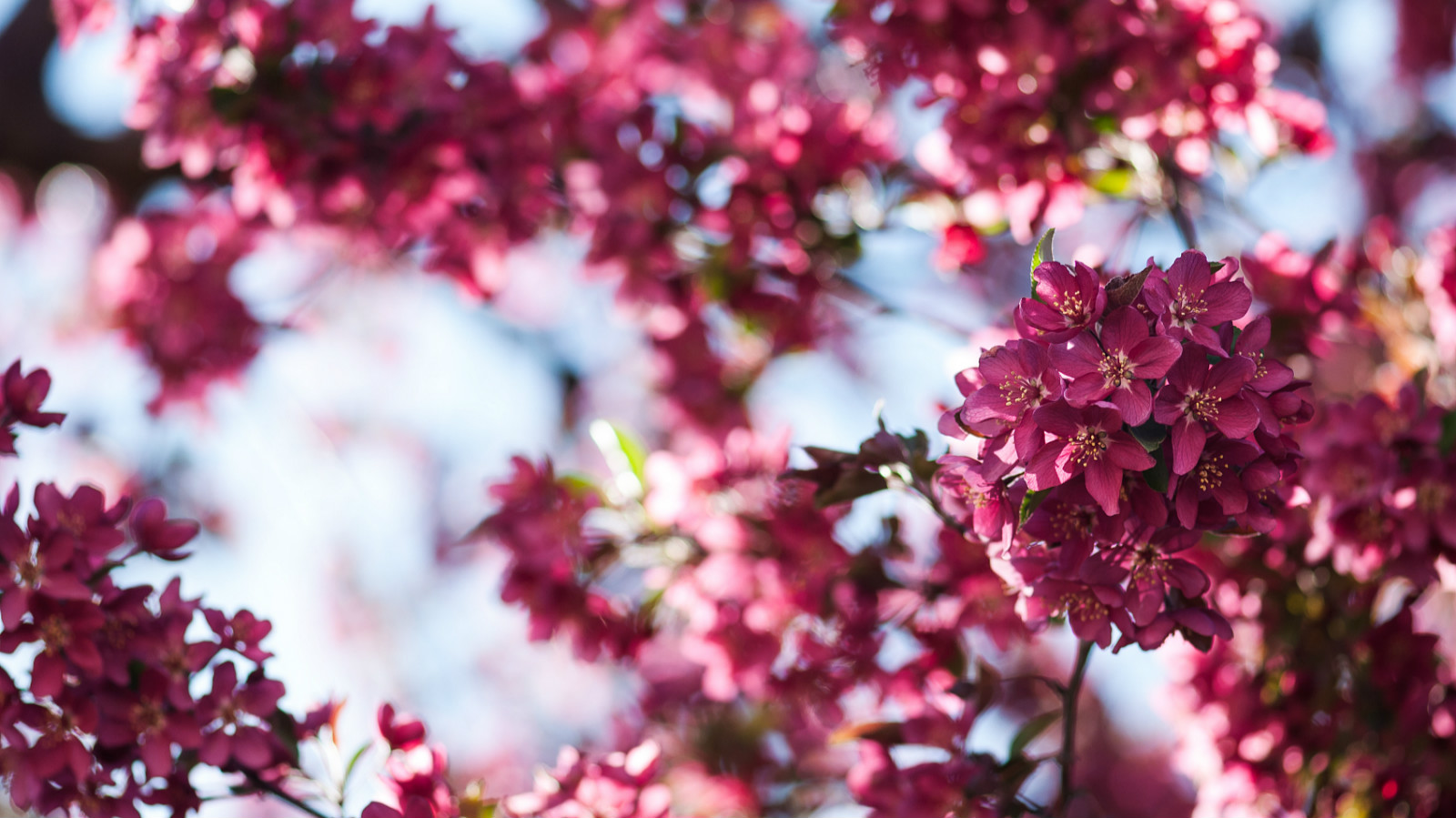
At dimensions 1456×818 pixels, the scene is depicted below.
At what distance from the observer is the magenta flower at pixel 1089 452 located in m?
0.98

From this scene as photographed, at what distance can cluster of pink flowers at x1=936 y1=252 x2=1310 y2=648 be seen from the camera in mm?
982

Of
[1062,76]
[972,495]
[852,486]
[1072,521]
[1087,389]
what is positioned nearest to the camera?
[1087,389]

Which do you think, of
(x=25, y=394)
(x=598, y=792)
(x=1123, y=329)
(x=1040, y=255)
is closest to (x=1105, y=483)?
(x=1123, y=329)

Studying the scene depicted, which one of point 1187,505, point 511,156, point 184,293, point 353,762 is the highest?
point 1187,505

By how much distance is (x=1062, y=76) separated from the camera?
70.6 inches

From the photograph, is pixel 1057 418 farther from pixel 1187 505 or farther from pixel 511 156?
pixel 511 156

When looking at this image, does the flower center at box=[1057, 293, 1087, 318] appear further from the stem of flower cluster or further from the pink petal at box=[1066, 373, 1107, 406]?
the stem of flower cluster

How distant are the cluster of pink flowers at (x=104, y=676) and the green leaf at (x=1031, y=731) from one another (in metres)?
0.95

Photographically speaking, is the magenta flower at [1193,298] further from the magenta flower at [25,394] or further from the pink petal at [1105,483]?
the magenta flower at [25,394]

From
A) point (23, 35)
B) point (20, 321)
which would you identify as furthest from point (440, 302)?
point (20, 321)

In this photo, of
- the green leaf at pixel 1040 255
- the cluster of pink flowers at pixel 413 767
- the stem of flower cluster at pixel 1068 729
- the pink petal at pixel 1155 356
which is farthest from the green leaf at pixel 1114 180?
the cluster of pink flowers at pixel 413 767

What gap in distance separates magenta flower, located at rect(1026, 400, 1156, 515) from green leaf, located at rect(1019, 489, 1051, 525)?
5 centimetres

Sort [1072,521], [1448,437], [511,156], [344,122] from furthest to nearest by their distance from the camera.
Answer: [511,156] → [344,122] → [1448,437] → [1072,521]

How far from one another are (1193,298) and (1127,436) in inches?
6.2
